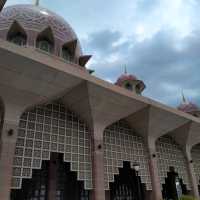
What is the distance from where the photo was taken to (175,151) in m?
17.8

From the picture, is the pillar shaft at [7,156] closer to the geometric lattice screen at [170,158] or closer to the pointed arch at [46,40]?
the pointed arch at [46,40]

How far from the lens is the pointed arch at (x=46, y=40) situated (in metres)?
16.8

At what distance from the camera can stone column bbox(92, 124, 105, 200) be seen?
11.3 metres

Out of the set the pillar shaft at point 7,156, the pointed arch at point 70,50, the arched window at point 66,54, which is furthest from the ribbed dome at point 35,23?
the pillar shaft at point 7,156

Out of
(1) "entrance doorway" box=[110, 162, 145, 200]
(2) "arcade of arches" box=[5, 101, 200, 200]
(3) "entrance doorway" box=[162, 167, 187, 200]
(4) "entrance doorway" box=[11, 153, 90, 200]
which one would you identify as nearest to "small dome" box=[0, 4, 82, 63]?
(2) "arcade of arches" box=[5, 101, 200, 200]

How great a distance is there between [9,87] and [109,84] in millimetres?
4935

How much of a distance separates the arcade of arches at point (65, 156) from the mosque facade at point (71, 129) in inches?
1.7

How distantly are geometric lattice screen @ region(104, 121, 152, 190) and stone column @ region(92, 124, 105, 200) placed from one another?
54cm

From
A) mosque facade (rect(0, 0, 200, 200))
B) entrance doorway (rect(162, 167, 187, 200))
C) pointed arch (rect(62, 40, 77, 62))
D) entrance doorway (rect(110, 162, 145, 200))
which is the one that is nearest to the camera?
mosque facade (rect(0, 0, 200, 200))

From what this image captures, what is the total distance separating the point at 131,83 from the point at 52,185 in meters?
13.8

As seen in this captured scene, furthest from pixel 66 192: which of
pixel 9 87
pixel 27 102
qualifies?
pixel 9 87

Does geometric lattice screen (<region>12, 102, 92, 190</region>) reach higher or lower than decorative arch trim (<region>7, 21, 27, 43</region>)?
lower

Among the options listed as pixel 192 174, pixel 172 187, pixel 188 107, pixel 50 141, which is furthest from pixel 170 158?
pixel 188 107

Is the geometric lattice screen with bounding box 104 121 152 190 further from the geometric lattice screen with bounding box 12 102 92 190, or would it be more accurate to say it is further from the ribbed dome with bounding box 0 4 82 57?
the ribbed dome with bounding box 0 4 82 57
